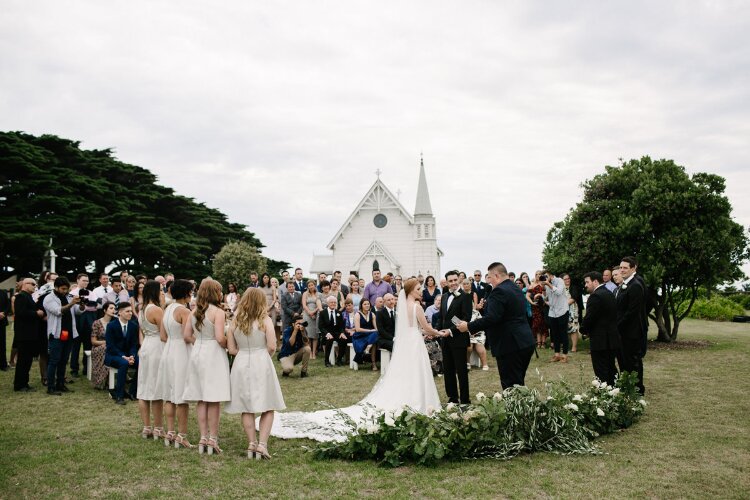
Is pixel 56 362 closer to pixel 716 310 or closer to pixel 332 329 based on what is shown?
pixel 332 329

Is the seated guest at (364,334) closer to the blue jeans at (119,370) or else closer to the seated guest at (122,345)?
the seated guest at (122,345)

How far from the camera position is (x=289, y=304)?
1587 centimetres

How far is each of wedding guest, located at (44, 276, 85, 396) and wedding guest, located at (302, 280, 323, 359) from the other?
5.77 m

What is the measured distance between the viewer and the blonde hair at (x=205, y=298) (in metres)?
6.74

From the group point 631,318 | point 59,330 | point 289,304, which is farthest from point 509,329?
point 289,304

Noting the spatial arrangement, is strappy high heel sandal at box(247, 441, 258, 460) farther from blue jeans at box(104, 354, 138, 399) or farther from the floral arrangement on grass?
blue jeans at box(104, 354, 138, 399)

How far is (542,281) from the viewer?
15539mm

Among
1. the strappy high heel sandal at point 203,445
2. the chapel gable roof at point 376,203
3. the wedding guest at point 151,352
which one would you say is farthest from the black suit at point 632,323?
the chapel gable roof at point 376,203

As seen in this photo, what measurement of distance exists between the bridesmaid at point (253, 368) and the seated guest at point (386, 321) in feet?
22.1

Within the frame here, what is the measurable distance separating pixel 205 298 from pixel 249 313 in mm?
575

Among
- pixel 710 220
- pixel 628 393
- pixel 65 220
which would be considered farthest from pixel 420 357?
pixel 65 220

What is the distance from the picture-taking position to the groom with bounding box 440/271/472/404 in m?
9.19

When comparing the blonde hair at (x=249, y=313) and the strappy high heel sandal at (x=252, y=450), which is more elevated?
the blonde hair at (x=249, y=313)

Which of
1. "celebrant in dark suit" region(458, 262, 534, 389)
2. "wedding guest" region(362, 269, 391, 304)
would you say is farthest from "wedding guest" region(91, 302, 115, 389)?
"wedding guest" region(362, 269, 391, 304)
